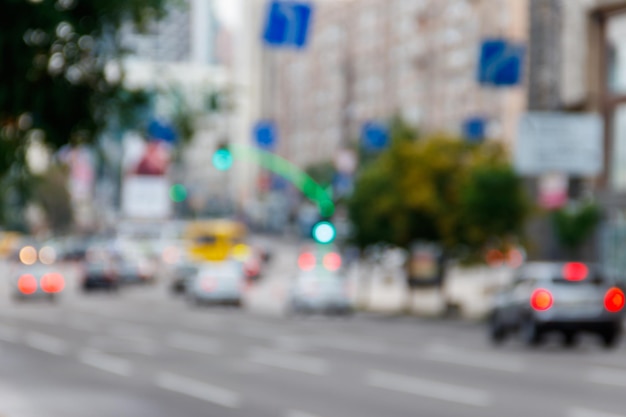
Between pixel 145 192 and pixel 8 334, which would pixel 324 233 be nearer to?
pixel 8 334

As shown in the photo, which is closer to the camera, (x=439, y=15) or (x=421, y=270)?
(x=421, y=270)

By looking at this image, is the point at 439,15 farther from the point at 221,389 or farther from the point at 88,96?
the point at 88,96

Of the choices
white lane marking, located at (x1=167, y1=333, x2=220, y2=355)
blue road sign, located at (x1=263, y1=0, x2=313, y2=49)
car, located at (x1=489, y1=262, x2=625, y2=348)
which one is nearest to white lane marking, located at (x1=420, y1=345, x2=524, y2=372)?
car, located at (x1=489, y1=262, x2=625, y2=348)

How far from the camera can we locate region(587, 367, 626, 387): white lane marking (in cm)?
2066

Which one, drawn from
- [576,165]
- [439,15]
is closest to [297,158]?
[439,15]

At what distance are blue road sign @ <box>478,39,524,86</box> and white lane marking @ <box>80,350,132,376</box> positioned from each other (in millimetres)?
11356

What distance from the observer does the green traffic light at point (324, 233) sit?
30.8 meters

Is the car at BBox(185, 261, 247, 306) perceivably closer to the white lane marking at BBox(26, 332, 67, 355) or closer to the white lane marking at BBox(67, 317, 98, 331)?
the white lane marking at BBox(67, 317, 98, 331)

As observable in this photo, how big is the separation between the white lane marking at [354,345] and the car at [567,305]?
9.03 ft

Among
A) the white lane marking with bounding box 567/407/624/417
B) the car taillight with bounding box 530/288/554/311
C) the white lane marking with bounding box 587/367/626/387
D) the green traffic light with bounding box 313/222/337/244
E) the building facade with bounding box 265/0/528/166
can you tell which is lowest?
the white lane marking with bounding box 587/367/626/387

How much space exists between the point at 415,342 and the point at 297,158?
386 feet

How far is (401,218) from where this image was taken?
159 feet

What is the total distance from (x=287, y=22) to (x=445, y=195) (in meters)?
20.6

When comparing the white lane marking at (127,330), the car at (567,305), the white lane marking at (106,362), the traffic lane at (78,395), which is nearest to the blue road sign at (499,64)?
the car at (567,305)
